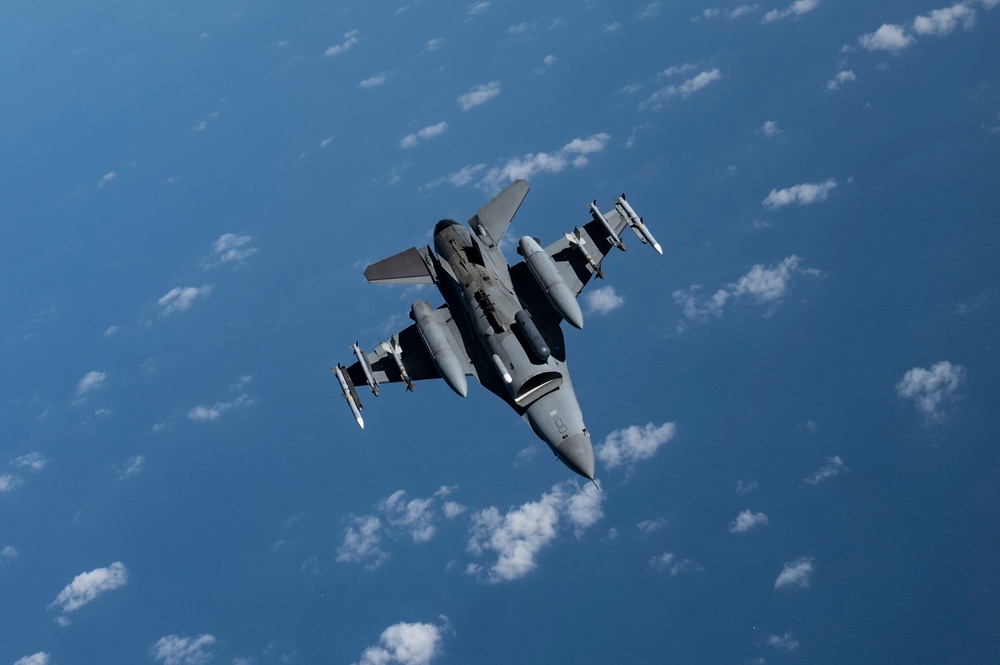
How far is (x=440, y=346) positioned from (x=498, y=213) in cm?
1118

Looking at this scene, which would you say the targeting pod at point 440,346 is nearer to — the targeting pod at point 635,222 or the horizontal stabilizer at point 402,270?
the horizontal stabilizer at point 402,270

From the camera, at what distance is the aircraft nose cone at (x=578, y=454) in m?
49.6

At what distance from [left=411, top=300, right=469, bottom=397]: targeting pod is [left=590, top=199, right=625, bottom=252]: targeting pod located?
1147 cm

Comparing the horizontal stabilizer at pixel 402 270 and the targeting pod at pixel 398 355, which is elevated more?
the horizontal stabilizer at pixel 402 270

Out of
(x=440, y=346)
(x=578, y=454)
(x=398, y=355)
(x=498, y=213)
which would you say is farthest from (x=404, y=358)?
(x=578, y=454)

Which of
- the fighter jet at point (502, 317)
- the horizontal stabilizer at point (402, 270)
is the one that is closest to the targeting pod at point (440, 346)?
the fighter jet at point (502, 317)

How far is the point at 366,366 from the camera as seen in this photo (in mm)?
56500

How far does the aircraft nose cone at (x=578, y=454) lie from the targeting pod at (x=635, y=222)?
1364cm

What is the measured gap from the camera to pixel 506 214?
200ft

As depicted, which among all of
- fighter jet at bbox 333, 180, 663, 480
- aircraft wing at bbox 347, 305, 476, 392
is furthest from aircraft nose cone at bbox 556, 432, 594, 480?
aircraft wing at bbox 347, 305, 476, 392

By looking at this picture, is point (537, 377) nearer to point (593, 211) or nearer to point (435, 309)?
point (435, 309)

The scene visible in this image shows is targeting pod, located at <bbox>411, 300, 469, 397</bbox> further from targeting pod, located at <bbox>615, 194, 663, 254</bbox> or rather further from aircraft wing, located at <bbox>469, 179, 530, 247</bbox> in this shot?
targeting pod, located at <bbox>615, 194, 663, 254</bbox>

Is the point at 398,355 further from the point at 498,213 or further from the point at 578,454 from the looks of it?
the point at 578,454

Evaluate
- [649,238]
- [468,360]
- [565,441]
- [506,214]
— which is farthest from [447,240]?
[565,441]
